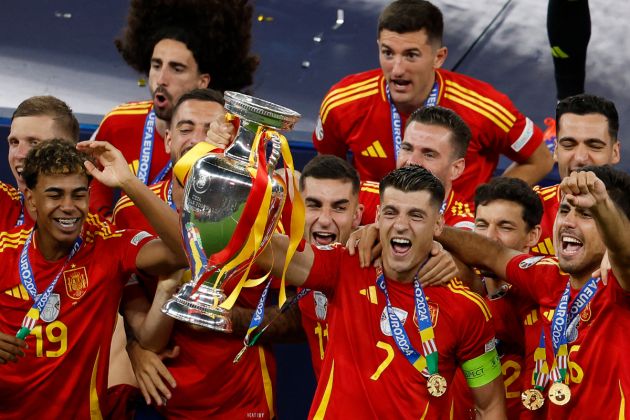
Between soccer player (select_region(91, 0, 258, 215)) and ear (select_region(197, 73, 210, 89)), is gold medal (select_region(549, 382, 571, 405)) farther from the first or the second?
ear (select_region(197, 73, 210, 89))

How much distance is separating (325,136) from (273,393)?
1290 mm

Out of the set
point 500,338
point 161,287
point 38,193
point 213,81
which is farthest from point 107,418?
point 213,81

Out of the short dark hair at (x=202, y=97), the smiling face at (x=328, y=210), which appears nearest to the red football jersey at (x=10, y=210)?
the short dark hair at (x=202, y=97)

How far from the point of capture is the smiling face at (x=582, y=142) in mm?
5520

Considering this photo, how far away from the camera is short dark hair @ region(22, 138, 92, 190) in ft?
16.1

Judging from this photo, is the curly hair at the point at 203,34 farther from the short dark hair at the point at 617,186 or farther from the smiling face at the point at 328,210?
the short dark hair at the point at 617,186

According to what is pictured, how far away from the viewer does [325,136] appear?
625 cm

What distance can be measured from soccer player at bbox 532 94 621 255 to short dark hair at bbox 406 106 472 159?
415 mm

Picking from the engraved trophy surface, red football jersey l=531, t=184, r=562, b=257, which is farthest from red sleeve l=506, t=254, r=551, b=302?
the engraved trophy surface

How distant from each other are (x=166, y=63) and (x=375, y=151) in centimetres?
108

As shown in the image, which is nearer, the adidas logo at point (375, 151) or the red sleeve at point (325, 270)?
the red sleeve at point (325, 270)

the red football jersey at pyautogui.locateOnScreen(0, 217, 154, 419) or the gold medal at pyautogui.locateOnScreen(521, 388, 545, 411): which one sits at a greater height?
the gold medal at pyautogui.locateOnScreen(521, 388, 545, 411)

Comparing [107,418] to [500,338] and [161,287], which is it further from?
[500,338]

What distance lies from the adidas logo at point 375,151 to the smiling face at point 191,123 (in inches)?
34.9
